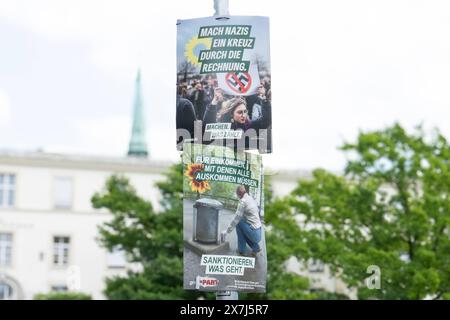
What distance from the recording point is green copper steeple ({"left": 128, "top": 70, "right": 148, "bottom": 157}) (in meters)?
71.8

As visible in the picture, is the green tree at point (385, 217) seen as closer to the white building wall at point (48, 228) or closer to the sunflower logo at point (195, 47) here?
the sunflower logo at point (195, 47)

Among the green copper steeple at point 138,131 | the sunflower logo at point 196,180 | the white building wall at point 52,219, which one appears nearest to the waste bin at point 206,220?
the sunflower logo at point 196,180

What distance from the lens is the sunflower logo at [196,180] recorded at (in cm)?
1143

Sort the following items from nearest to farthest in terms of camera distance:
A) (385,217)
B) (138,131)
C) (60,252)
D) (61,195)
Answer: (385,217)
(60,252)
(61,195)
(138,131)

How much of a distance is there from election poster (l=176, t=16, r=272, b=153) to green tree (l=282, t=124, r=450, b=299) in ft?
61.7

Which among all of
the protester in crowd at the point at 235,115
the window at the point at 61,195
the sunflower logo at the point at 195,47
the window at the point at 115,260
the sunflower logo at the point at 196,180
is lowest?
the window at the point at 115,260

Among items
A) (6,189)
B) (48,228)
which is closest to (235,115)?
(48,228)

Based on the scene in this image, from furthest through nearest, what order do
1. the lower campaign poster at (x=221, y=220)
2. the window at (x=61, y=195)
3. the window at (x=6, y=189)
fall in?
the window at (x=61, y=195)
the window at (x=6, y=189)
the lower campaign poster at (x=221, y=220)

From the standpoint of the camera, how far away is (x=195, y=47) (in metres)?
11.7

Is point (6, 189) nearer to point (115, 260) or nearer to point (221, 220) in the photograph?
point (115, 260)

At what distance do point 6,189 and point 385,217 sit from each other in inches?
1141

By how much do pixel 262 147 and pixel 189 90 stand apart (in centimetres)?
107

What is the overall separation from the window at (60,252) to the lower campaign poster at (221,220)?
45055mm
